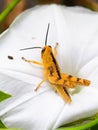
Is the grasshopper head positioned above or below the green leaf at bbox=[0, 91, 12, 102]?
above

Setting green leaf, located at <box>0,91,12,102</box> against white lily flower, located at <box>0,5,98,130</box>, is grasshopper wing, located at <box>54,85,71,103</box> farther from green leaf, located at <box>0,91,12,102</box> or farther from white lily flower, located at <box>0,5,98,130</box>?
green leaf, located at <box>0,91,12,102</box>

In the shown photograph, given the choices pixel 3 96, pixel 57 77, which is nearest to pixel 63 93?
pixel 57 77

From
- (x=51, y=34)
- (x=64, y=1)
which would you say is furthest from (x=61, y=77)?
(x=64, y=1)

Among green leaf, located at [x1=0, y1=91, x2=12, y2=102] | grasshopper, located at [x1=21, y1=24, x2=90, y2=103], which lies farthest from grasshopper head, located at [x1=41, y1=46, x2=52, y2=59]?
green leaf, located at [x1=0, y1=91, x2=12, y2=102]

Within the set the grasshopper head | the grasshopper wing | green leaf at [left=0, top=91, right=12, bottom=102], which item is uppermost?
the grasshopper head

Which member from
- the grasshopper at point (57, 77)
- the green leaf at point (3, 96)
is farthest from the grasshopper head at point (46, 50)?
the green leaf at point (3, 96)

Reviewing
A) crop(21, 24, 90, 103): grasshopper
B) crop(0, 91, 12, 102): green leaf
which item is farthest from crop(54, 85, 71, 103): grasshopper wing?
crop(0, 91, 12, 102): green leaf

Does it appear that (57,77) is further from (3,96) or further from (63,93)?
(3,96)

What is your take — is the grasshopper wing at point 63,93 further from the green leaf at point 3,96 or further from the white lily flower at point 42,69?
the green leaf at point 3,96
